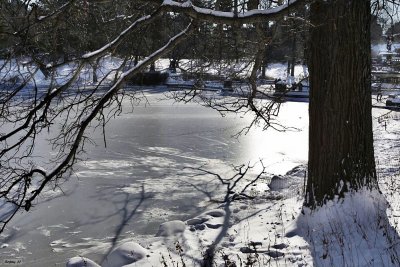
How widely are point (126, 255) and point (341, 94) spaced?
3.53 meters

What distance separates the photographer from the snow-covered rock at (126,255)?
6.39 metres

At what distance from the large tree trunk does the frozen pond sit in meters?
3.61

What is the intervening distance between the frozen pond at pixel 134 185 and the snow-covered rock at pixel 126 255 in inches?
18.0

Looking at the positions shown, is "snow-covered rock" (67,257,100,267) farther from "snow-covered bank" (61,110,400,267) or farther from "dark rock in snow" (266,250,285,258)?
"dark rock in snow" (266,250,285,258)

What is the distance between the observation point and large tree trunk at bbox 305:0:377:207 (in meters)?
5.57

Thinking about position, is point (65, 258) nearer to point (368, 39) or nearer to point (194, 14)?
point (194, 14)

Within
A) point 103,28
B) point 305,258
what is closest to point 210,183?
point 103,28

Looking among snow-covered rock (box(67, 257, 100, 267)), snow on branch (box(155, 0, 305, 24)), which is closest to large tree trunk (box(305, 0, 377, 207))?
snow on branch (box(155, 0, 305, 24))

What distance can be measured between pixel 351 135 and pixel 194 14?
2.34 m

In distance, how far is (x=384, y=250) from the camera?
481cm

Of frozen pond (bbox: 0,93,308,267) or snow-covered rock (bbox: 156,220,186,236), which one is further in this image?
frozen pond (bbox: 0,93,308,267)

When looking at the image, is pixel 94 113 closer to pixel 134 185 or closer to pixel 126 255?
pixel 126 255

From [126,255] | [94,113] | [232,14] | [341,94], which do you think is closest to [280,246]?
[341,94]

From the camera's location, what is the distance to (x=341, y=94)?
18.5ft
